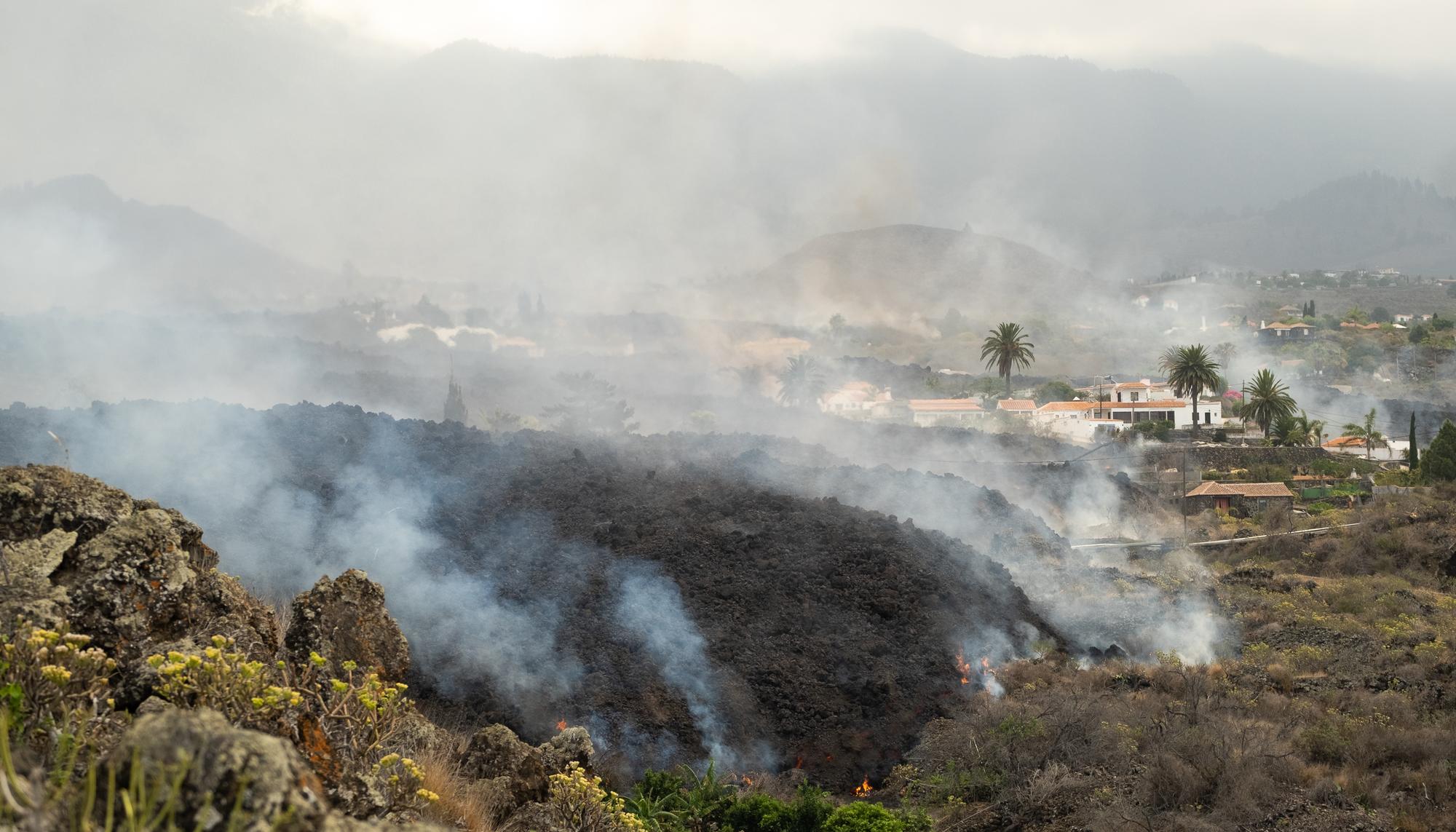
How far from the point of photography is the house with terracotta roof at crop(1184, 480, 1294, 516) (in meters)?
51.4

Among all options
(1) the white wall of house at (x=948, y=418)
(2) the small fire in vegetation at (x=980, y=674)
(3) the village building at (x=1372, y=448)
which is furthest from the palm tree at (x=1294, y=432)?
(2) the small fire in vegetation at (x=980, y=674)

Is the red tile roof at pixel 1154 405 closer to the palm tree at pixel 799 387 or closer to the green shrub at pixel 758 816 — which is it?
the palm tree at pixel 799 387

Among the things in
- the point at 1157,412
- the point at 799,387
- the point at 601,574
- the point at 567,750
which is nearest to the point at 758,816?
the point at 567,750

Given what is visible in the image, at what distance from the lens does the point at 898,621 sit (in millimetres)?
22516

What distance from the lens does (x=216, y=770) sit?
3814 millimetres

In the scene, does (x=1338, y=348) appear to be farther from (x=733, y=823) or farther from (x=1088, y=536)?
(x=733, y=823)

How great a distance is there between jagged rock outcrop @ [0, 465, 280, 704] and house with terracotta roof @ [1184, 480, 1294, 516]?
48.6 m

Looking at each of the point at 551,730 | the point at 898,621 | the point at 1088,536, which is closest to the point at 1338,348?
the point at 1088,536

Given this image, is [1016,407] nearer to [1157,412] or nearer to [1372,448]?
[1157,412]

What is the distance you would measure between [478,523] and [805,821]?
11199mm

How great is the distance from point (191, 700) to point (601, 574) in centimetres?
1486

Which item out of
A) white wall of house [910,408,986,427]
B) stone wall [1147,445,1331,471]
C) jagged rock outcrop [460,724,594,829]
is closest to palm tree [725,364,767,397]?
white wall of house [910,408,986,427]

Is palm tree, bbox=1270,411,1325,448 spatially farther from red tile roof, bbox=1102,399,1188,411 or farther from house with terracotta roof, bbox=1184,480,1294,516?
house with terracotta roof, bbox=1184,480,1294,516

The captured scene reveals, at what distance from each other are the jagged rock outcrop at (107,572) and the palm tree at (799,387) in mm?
70063
